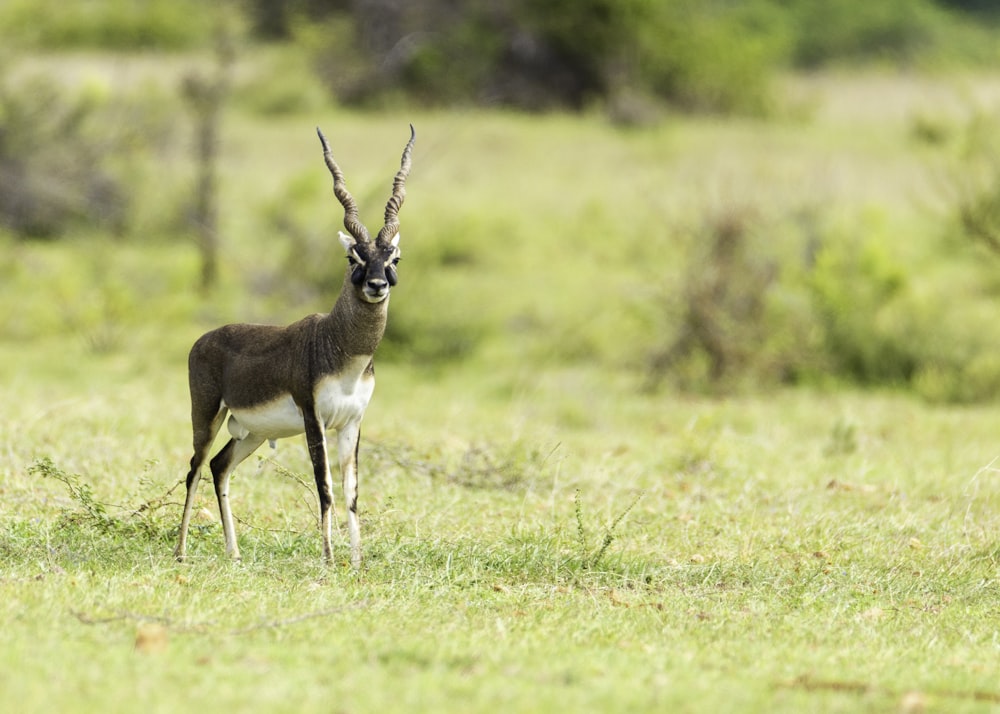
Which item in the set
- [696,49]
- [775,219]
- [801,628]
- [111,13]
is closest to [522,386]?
[775,219]

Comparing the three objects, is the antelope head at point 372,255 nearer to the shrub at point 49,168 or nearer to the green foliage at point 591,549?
the green foliage at point 591,549

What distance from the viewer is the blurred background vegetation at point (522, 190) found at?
14.9 meters

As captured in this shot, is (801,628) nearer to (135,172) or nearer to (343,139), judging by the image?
(135,172)

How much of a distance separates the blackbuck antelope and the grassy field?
1.37 feet

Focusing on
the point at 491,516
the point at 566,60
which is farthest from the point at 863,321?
the point at 566,60

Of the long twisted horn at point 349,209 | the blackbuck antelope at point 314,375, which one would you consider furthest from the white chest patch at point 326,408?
the long twisted horn at point 349,209

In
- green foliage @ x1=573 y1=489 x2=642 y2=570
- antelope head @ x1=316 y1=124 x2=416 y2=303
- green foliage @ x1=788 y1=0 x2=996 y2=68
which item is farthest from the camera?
green foliage @ x1=788 y1=0 x2=996 y2=68

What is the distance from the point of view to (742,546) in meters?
7.42

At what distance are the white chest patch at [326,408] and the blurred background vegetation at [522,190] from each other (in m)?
8.27

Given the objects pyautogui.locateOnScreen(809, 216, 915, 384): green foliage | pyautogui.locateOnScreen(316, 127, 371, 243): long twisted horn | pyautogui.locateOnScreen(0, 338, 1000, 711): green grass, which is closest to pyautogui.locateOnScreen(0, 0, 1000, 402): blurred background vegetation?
pyautogui.locateOnScreen(809, 216, 915, 384): green foliage

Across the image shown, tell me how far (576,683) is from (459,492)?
3624 mm

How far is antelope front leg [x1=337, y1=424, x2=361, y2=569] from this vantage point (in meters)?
6.54

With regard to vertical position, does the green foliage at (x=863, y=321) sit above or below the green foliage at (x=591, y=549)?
below

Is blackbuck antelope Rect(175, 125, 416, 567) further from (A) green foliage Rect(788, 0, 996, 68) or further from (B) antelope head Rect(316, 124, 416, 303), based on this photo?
(A) green foliage Rect(788, 0, 996, 68)
